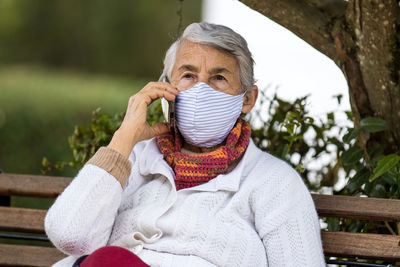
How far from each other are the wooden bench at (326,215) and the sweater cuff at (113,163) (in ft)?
2.14

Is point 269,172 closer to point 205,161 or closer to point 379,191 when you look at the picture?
point 205,161

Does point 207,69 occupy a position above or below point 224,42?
below

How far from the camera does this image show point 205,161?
283 centimetres

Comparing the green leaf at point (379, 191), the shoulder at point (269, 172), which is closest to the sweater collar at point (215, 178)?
the shoulder at point (269, 172)

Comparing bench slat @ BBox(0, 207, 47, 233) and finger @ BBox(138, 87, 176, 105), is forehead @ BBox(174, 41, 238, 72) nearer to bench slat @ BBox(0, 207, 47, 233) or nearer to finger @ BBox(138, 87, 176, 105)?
finger @ BBox(138, 87, 176, 105)

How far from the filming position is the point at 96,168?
266 centimetres

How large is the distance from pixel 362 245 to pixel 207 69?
3.53ft

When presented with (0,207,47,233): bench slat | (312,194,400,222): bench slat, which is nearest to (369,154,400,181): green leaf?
(312,194,400,222): bench slat

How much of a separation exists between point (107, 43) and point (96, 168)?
9.98 metres

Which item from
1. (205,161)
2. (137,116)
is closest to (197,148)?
(205,161)

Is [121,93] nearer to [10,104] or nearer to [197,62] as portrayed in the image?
[10,104]

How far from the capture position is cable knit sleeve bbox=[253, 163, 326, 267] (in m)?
2.65

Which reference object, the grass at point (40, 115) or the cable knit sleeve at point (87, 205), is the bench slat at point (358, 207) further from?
the grass at point (40, 115)

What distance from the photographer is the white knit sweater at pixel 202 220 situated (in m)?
2.64
